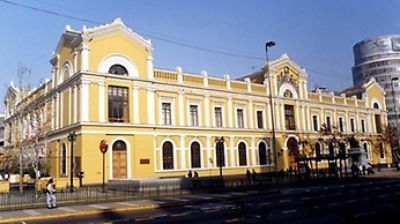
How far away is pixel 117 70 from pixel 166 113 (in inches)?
275

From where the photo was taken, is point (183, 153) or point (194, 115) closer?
point (183, 153)

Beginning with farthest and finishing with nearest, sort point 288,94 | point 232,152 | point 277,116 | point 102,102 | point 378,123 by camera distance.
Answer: point 378,123 < point 288,94 < point 277,116 < point 232,152 < point 102,102

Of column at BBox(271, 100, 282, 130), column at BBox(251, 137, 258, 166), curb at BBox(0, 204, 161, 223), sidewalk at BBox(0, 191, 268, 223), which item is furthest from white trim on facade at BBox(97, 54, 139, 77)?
column at BBox(271, 100, 282, 130)

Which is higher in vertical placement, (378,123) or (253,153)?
(378,123)

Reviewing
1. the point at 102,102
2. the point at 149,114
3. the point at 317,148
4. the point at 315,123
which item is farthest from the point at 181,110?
the point at 317,148

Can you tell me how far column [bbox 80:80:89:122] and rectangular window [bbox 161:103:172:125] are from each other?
8.72m

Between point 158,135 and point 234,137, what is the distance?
10619mm

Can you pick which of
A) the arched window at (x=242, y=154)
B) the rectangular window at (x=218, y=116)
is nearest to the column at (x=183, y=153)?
the rectangular window at (x=218, y=116)

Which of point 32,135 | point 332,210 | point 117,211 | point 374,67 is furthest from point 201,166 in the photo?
point 374,67

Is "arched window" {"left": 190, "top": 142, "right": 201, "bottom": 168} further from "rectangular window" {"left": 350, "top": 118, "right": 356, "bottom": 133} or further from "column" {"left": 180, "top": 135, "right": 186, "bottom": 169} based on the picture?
"rectangular window" {"left": 350, "top": 118, "right": 356, "bottom": 133}

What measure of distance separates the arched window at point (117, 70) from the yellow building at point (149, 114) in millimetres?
121

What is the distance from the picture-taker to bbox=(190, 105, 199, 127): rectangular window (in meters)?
45.1

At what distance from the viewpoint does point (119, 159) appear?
38.1 metres

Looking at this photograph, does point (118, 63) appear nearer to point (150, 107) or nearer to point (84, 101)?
point (150, 107)
